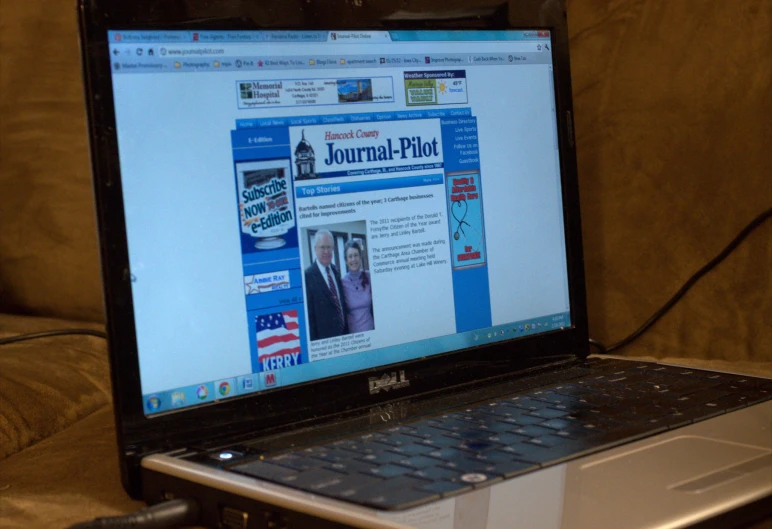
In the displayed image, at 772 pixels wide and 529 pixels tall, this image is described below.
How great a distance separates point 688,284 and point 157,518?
0.63 m

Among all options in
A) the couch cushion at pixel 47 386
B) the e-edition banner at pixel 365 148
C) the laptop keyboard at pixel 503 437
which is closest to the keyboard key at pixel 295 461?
the laptop keyboard at pixel 503 437

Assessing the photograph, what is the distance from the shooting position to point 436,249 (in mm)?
775

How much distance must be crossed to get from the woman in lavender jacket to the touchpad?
0.77ft

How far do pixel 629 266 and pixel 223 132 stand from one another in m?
0.52

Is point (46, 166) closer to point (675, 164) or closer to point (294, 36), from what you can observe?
point (294, 36)

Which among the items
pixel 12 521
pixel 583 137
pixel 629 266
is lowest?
pixel 12 521

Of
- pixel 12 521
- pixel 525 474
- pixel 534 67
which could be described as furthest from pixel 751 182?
pixel 12 521

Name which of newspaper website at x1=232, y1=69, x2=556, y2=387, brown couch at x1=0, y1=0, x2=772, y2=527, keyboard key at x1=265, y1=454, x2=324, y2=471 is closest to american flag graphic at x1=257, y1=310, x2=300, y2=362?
newspaper website at x1=232, y1=69, x2=556, y2=387

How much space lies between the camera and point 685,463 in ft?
1.86

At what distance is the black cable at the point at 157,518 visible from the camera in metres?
0.52

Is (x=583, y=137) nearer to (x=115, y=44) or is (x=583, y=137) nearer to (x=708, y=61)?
(x=708, y=61)

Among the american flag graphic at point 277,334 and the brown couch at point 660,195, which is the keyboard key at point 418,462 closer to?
the american flag graphic at point 277,334

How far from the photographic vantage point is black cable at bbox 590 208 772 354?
0.92 m

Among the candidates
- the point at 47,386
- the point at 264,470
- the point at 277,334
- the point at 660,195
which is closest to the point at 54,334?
the point at 47,386
